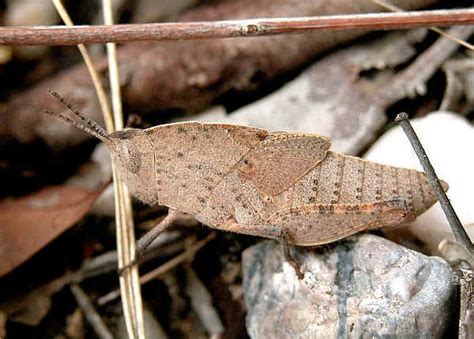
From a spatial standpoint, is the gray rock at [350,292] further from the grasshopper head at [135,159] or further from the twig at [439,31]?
the twig at [439,31]

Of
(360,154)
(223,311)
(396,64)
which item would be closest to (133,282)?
(223,311)

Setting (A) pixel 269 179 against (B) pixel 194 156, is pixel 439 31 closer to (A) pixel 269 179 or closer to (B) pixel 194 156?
(A) pixel 269 179

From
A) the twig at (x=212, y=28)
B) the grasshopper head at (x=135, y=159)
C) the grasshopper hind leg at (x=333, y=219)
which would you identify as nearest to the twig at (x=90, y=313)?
the grasshopper head at (x=135, y=159)

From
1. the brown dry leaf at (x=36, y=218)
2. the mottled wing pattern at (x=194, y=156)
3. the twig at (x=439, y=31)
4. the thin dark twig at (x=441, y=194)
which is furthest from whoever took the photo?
the twig at (x=439, y=31)

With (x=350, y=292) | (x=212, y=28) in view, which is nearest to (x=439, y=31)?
(x=212, y=28)

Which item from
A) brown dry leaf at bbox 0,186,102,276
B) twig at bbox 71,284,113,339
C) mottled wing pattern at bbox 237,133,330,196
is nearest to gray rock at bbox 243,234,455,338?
mottled wing pattern at bbox 237,133,330,196

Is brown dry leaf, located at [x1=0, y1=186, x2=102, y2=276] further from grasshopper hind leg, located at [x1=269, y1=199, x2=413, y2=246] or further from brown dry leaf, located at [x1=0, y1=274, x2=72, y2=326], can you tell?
grasshopper hind leg, located at [x1=269, y1=199, x2=413, y2=246]
